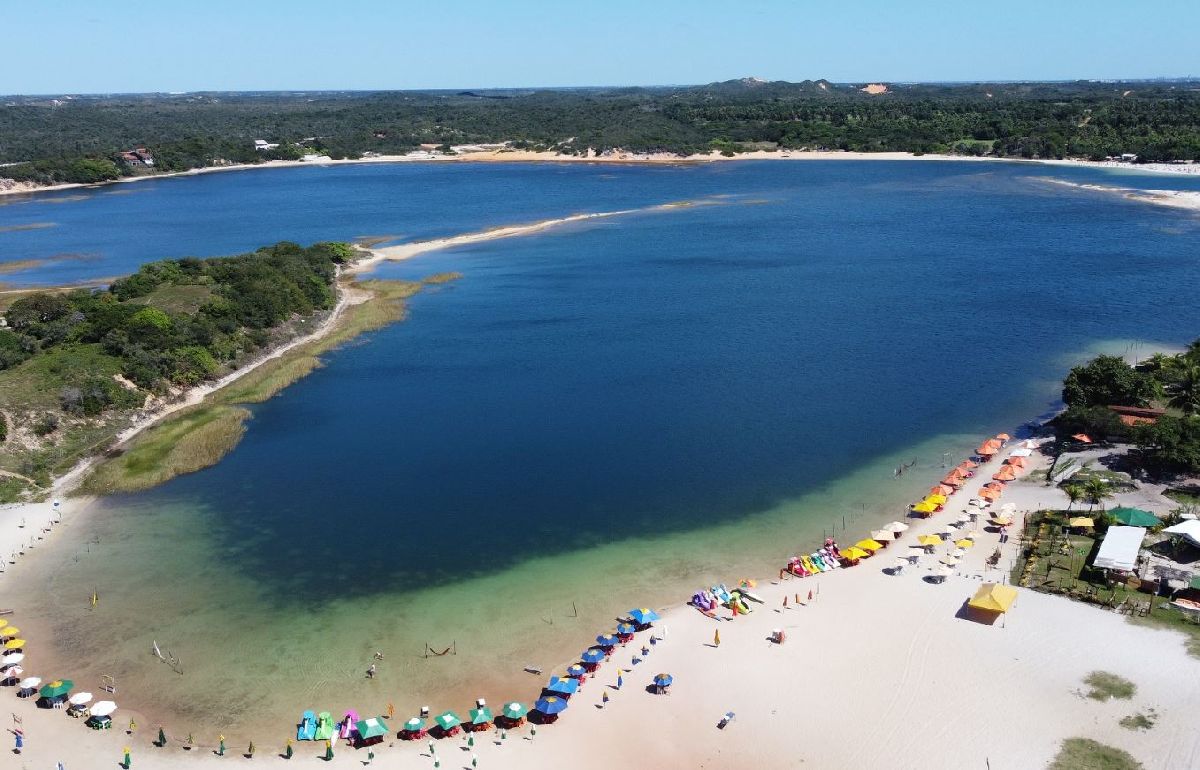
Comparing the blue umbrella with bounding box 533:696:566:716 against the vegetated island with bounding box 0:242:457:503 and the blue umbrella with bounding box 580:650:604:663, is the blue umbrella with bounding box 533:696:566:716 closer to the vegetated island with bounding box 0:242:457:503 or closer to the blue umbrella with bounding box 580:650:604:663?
the blue umbrella with bounding box 580:650:604:663

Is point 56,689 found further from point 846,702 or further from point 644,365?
point 644,365

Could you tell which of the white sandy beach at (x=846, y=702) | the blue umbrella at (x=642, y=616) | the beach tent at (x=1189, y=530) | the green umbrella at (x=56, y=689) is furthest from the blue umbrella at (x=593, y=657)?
the beach tent at (x=1189, y=530)

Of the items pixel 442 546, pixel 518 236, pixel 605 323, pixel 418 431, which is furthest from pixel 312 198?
pixel 442 546

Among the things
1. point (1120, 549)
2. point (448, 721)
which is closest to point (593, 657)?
point (448, 721)

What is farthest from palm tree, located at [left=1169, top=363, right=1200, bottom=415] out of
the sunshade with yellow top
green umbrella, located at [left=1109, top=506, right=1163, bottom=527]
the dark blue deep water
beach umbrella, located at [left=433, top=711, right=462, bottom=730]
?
beach umbrella, located at [left=433, top=711, right=462, bottom=730]

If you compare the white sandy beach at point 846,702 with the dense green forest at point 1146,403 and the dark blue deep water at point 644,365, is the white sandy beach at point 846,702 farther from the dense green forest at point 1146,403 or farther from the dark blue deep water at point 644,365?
the dense green forest at point 1146,403
